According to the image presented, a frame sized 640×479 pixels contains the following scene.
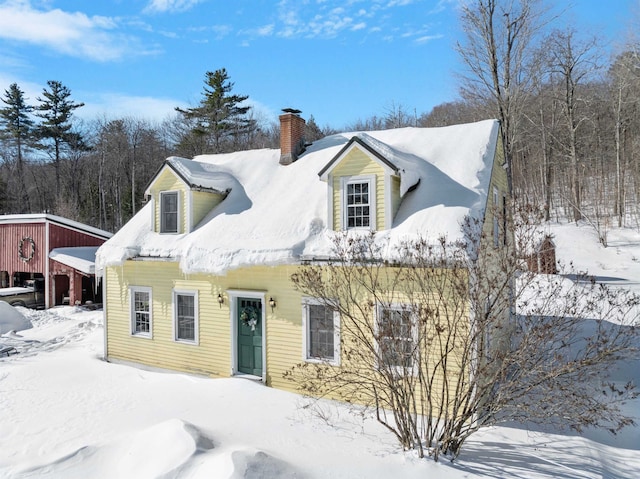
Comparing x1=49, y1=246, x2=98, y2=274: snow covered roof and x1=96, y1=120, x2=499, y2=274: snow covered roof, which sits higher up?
x1=96, y1=120, x2=499, y2=274: snow covered roof

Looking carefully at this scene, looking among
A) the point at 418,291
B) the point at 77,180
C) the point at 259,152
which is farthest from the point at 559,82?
the point at 77,180

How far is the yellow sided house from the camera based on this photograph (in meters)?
10.5

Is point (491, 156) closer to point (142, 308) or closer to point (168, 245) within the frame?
point (168, 245)

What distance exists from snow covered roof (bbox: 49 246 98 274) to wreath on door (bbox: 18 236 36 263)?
5.23 ft

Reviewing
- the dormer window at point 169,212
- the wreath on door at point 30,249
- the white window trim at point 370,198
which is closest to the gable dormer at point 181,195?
the dormer window at point 169,212

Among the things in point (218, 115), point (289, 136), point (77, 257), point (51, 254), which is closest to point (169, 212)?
point (289, 136)

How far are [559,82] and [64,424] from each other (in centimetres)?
3729

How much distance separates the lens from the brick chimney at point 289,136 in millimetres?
14461

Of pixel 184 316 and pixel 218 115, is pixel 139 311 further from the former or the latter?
pixel 218 115

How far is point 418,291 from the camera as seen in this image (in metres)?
9.22

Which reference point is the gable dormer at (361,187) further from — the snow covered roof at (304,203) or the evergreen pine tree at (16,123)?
the evergreen pine tree at (16,123)

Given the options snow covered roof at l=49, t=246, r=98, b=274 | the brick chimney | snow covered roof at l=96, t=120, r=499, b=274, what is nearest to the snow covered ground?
snow covered roof at l=96, t=120, r=499, b=274

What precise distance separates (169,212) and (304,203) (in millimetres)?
4619

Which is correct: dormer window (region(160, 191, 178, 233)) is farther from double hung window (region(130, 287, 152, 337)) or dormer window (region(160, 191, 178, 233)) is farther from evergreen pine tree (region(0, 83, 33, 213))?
evergreen pine tree (region(0, 83, 33, 213))
